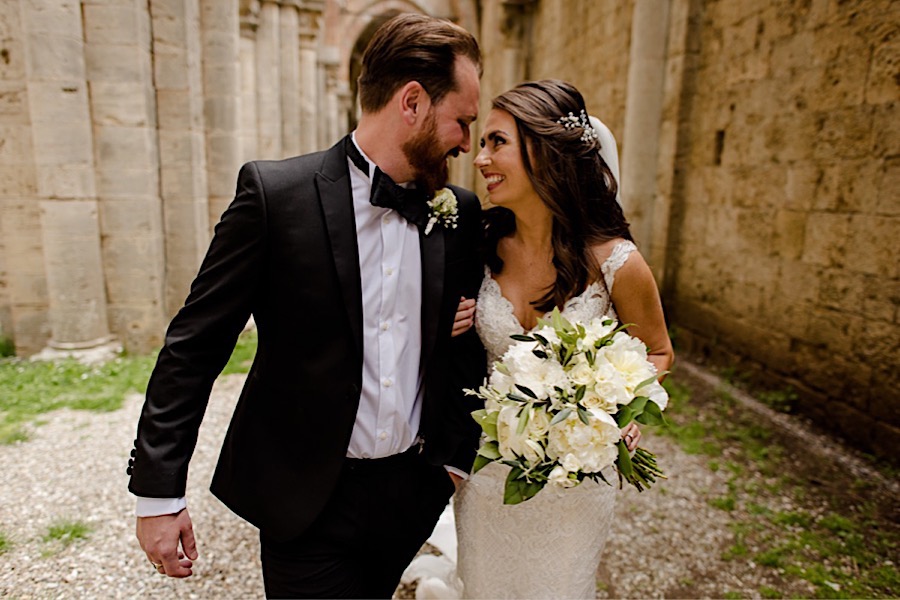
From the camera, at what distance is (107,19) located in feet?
18.0

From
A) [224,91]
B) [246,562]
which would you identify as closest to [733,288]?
[246,562]

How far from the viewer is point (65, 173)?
5.43 m

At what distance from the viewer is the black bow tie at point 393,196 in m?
1.79

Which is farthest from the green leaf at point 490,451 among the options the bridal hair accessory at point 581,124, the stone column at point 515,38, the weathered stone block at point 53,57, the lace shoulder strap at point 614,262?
the stone column at point 515,38

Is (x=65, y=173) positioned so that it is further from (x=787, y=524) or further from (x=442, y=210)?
(x=787, y=524)

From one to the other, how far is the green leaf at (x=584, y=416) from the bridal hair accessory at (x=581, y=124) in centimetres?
103

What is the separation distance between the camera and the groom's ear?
1808 mm

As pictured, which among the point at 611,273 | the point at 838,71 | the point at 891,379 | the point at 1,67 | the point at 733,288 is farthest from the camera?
the point at 733,288

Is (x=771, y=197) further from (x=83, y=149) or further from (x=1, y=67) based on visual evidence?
(x=1, y=67)

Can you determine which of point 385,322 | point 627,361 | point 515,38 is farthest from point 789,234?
point 515,38

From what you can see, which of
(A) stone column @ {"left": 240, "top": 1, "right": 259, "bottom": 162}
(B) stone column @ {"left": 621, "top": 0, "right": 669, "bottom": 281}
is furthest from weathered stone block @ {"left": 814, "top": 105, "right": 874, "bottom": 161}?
→ (A) stone column @ {"left": 240, "top": 1, "right": 259, "bottom": 162}

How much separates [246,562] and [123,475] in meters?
1.22

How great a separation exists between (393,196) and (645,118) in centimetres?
646

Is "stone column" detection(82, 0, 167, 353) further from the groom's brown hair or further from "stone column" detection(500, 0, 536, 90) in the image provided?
"stone column" detection(500, 0, 536, 90)
